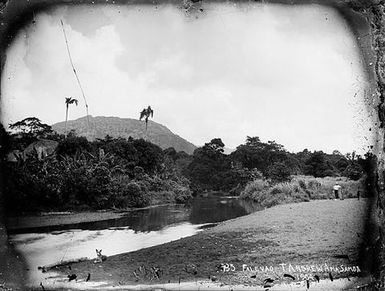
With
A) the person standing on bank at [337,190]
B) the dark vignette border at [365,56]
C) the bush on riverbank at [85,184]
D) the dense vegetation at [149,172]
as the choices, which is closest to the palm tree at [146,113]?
the dense vegetation at [149,172]

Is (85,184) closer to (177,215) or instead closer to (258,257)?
(177,215)

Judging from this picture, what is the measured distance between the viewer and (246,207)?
4375 mm

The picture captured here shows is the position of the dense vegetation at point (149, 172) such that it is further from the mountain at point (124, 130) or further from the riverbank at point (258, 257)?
the riverbank at point (258, 257)

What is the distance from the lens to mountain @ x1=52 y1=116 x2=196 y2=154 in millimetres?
4160

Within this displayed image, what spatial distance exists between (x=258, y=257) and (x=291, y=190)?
999 millimetres

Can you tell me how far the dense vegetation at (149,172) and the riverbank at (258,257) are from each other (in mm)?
372

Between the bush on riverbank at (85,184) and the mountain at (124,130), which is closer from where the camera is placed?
the bush on riverbank at (85,184)

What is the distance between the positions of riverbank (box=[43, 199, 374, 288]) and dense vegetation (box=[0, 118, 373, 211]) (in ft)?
1.22

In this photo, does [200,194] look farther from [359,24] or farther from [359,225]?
[359,24]

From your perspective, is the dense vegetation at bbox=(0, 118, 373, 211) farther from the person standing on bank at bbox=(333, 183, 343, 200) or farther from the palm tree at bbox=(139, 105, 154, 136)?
the palm tree at bbox=(139, 105, 154, 136)

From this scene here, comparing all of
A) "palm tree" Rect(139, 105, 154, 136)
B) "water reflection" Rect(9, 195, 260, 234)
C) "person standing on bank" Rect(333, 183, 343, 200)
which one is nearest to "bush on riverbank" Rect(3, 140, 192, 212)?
"water reflection" Rect(9, 195, 260, 234)

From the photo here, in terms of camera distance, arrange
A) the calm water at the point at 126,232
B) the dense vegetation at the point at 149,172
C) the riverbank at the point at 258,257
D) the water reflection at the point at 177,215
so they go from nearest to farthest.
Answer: the riverbank at the point at 258,257, the calm water at the point at 126,232, the dense vegetation at the point at 149,172, the water reflection at the point at 177,215

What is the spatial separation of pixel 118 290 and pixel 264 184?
2015 millimetres

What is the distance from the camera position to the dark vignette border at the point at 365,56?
12.3ft
